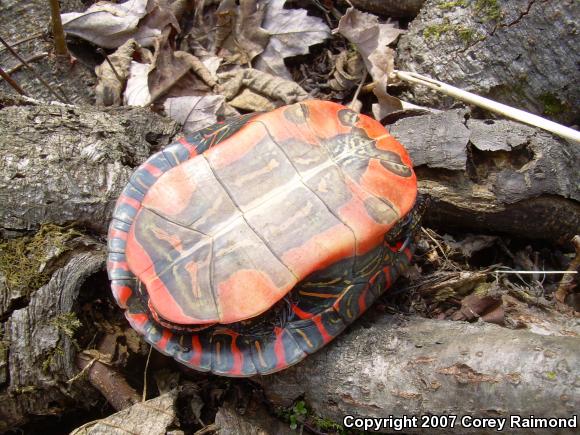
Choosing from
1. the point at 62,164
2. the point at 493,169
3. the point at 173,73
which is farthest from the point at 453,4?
the point at 62,164

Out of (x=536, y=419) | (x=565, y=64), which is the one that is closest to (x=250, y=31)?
(x=565, y=64)

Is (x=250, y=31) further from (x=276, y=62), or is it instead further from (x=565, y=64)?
(x=565, y=64)

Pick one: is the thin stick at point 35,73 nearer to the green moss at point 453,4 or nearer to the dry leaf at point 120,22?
the dry leaf at point 120,22

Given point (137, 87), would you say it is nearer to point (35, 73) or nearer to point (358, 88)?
point (35, 73)

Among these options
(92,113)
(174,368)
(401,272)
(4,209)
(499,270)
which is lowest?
(174,368)

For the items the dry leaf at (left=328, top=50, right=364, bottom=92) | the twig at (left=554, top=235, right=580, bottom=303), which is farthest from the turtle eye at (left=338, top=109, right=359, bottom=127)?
the twig at (left=554, top=235, right=580, bottom=303)

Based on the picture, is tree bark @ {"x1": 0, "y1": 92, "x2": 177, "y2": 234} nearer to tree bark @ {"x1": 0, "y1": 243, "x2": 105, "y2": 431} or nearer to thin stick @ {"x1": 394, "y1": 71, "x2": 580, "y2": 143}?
tree bark @ {"x1": 0, "y1": 243, "x2": 105, "y2": 431}
